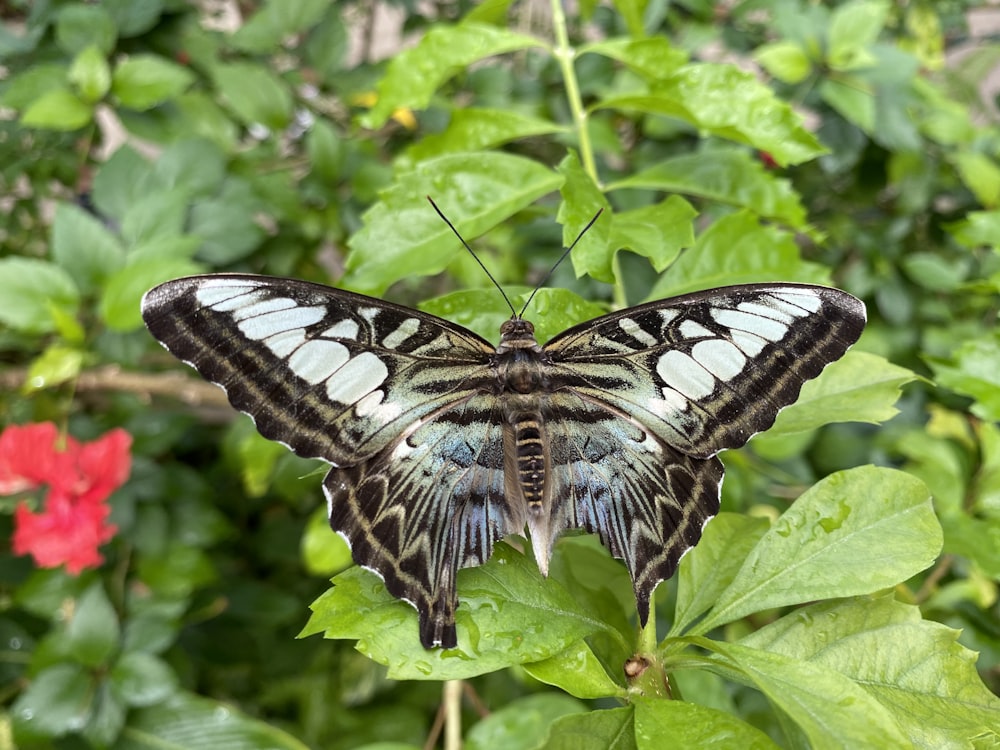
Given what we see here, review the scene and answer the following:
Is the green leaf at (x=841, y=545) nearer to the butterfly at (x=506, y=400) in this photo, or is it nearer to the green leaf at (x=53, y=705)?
the butterfly at (x=506, y=400)

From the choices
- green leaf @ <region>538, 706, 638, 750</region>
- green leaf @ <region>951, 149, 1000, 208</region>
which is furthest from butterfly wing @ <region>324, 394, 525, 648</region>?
green leaf @ <region>951, 149, 1000, 208</region>

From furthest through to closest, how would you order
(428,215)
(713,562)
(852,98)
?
(852,98) < (428,215) < (713,562)

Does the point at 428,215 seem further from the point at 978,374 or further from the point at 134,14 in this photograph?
the point at 134,14

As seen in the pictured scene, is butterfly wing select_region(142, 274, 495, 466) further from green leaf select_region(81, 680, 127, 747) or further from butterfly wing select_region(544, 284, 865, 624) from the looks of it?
green leaf select_region(81, 680, 127, 747)

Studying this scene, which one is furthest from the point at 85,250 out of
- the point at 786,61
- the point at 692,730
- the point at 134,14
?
the point at 786,61

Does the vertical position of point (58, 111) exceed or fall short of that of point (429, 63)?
it falls short
